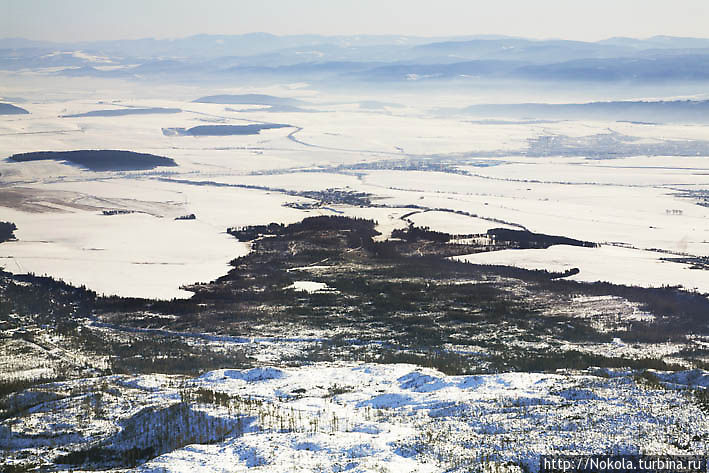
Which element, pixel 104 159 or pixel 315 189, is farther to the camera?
pixel 104 159

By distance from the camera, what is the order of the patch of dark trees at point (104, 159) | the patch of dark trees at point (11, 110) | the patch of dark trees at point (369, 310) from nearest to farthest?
the patch of dark trees at point (369, 310) < the patch of dark trees at point (104, 159) < the patch of dark trees at point (11, 110)

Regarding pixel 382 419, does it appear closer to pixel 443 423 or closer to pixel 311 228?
pixel 443 423

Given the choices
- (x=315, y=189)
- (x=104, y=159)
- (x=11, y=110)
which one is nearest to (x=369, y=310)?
(x=315, y=189)

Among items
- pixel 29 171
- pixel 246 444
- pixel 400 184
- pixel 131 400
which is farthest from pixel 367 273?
pixel 29 171

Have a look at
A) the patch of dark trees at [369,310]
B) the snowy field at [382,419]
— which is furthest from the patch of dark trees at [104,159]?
the snowy field at [382,419]

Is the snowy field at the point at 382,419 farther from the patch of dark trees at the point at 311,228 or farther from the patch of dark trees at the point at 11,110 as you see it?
the patch of dark trees at the point at 11,110
